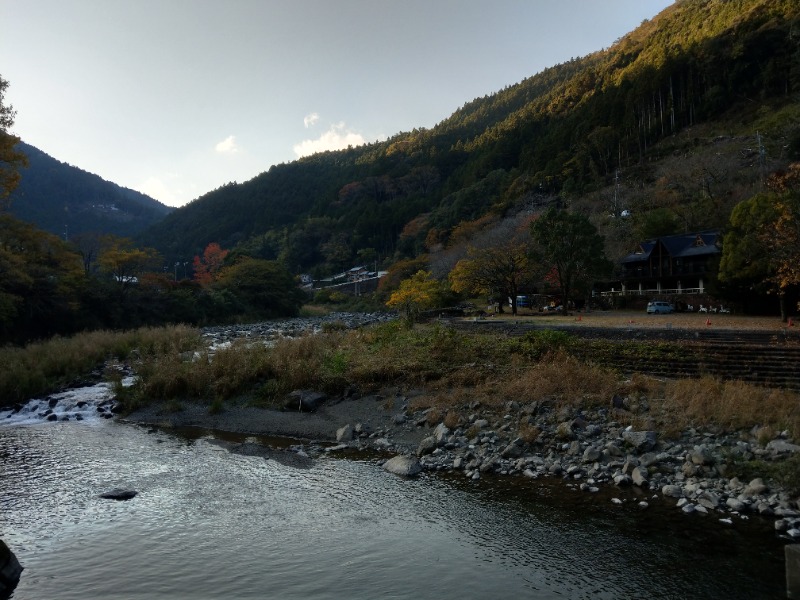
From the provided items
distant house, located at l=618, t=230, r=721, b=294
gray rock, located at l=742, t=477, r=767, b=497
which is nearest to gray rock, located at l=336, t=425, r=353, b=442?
gray rock, located at l=742, t=477, r=767, b=497

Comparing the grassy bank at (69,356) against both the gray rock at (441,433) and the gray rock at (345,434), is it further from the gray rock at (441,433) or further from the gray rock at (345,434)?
the gray rock at (441,433)

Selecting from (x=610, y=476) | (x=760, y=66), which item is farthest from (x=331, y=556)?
(x=760, y=66)

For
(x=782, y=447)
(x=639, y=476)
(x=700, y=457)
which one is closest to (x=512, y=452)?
(x=639, y=476)

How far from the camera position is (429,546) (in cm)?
749

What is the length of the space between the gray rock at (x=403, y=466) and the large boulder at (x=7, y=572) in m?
6.26

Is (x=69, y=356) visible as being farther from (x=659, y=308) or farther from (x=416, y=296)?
(x=659, y=308)

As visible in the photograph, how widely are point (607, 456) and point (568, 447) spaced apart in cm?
84

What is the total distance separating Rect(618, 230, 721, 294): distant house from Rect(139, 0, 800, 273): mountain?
4.31m

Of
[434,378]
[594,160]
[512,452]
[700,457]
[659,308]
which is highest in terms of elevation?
[594,160]

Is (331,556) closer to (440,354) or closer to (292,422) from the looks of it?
(292,422)

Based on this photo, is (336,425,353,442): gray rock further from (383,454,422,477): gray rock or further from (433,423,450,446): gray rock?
(383,454,422,477): gray rock

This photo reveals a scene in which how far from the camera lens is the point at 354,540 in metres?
7.70

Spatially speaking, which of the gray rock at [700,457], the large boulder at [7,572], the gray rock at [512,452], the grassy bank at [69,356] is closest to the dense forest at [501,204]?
the grassy bank at [69,356]

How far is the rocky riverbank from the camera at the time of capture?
850 cm
